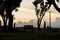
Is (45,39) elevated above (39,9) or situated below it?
below

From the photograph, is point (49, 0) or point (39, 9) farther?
point (39, 9)

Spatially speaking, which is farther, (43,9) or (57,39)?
(43,9)

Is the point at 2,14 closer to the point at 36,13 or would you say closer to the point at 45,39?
the point at 36,13

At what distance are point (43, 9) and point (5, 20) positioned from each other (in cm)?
1177

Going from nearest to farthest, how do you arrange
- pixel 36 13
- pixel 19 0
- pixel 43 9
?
pixel 19 0 < pixel 43 9 < pixel 36 13

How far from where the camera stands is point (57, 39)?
21703mm

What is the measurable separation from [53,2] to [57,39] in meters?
3.58

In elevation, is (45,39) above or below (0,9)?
below

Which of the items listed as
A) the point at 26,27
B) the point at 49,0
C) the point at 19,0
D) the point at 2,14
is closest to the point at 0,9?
the point at 2,14

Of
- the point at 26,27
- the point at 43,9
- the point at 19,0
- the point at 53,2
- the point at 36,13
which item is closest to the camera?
the point at 53,2

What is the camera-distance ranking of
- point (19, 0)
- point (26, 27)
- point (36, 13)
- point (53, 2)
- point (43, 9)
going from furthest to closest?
point (36, 13)
point (43, 9)
point (26, 27)
point (19, 0)
point (53, 2)

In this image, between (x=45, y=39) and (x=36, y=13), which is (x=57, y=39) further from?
(x=36, y=13)

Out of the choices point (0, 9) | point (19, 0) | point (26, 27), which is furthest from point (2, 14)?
point (19, 0)

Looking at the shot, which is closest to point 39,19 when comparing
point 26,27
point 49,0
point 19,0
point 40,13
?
point 40,13
